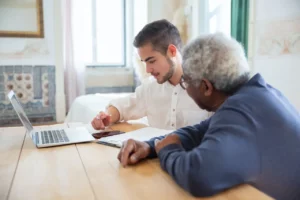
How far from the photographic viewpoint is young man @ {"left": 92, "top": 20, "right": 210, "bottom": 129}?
5.31ft

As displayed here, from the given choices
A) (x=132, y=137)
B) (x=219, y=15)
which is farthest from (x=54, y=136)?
(x=219, y=15)

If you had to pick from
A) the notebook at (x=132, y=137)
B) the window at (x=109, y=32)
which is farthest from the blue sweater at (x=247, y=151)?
the window at (x=109, y=32)

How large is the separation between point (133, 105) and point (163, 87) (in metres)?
0.20

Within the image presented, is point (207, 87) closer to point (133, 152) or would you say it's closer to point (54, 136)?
point (133, 152)

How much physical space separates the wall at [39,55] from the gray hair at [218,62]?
2893mm

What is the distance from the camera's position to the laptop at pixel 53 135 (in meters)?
1.20

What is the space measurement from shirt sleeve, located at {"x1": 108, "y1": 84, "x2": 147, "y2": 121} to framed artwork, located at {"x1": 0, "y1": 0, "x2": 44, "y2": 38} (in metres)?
2.14

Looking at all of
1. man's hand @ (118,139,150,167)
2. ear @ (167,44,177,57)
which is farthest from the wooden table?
ear @ (167,44,177,57)

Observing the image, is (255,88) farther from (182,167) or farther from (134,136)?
(134,136)

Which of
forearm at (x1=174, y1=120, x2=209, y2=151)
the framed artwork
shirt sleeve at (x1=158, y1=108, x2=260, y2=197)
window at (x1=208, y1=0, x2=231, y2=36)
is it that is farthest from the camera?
the framed artwork

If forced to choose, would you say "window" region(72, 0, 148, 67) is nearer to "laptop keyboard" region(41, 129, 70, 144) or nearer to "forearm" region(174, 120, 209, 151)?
"laptop keyboard" region(41, 129, 70, 144)

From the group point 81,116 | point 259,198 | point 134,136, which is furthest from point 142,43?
point 81,116

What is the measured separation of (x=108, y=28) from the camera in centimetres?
445

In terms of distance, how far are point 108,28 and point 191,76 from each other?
368 centimetres
